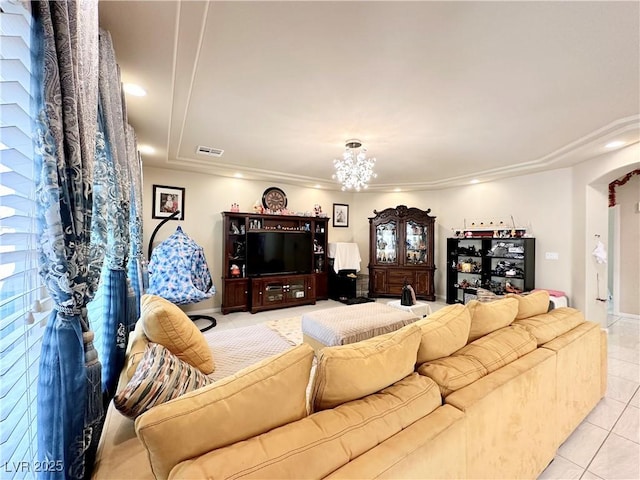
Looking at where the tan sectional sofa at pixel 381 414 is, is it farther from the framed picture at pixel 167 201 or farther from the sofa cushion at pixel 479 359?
the framed picture at pixel 167 201

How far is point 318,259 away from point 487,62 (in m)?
4.74

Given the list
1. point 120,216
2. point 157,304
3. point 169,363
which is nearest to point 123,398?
point 169,363

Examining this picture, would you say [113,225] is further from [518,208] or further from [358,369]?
[518,208]

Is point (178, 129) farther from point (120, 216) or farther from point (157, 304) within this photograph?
point (157, 304)

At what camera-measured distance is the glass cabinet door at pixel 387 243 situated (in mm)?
6305

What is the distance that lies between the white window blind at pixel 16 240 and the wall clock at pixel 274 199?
15.5 feet

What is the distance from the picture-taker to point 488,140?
3.49 m

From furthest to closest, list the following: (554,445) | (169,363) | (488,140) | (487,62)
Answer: (488,140), (487,62), (554,445), (169,363)

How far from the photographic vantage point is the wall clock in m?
5.62

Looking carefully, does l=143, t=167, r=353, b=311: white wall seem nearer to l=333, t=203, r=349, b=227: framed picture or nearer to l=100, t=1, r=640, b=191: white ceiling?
l=100, t=1, r=640, b=191: white ceiling

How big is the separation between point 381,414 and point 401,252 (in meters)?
5.44

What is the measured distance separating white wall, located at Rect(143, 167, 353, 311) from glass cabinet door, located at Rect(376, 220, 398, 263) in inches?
107

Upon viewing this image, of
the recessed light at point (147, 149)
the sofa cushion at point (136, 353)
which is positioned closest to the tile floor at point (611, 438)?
the sofa cushion at point (136, 353)

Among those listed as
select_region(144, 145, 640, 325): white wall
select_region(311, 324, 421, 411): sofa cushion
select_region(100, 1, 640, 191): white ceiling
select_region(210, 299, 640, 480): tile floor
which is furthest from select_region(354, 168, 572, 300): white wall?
select_region(311, 324, 421, 411): sofa cushion
